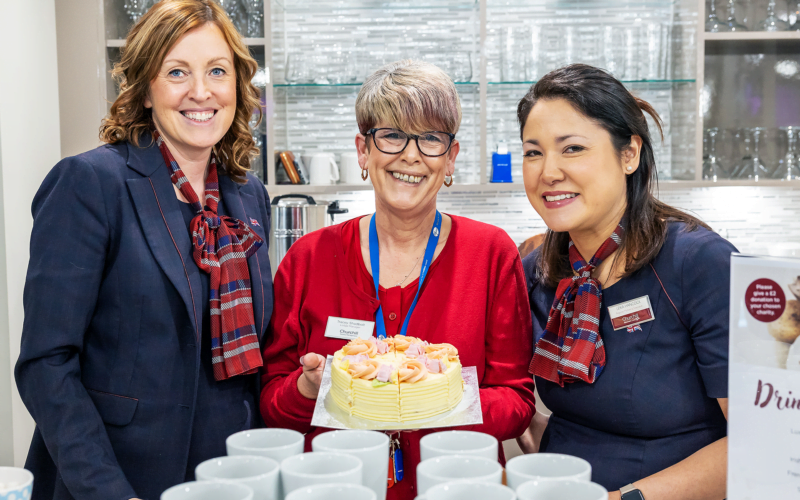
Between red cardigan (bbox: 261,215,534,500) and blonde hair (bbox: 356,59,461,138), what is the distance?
1.04ft

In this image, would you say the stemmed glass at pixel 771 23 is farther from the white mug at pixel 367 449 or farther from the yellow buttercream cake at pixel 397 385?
the white mug at pixel 367 449

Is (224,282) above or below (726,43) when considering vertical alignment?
below

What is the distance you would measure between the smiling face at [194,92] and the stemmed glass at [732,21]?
3096 millimetres

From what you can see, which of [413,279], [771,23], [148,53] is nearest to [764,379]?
[413,279]

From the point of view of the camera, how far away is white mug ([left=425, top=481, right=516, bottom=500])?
29.9 inches

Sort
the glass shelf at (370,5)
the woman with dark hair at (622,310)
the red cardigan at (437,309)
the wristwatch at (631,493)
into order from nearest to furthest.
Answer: the wristwatch at (631,493), the woman with dark hair at (622,310), the red cardigan at (437,309), the glass shelf at (370,5)

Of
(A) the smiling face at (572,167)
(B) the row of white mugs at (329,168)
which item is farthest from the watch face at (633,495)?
(B) the row of white mugs at (329,168)

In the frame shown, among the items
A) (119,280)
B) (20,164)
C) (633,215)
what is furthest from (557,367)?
(20,164)

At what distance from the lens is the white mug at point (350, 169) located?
3.64 m

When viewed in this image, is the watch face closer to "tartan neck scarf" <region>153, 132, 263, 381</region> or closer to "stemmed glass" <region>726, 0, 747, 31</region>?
"tartan neck scarf" <region>153, 132, 263, 381</region>

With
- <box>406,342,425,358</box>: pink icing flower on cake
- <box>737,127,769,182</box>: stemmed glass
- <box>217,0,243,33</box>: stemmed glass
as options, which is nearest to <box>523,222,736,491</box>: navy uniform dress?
<box>406,342,425,358</box>: pink icing flower on cake

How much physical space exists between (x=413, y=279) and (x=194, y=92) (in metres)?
0.71

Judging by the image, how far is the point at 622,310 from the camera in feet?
4.85

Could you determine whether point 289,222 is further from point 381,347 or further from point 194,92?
point 381,347
